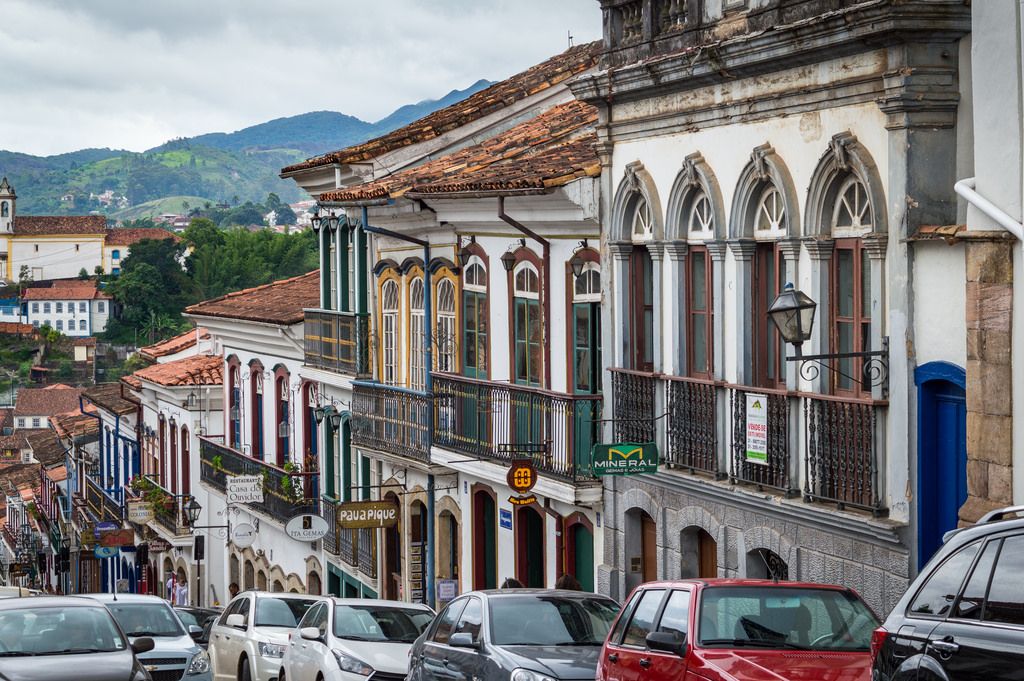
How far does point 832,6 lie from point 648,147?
4.59 m

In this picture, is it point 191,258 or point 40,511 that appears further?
point 191,258

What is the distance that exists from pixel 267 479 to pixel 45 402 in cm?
11788

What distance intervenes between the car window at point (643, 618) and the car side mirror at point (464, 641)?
1850 mm

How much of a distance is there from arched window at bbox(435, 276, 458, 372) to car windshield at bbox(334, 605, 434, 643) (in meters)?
8.20

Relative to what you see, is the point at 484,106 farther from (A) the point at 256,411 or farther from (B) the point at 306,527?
(A) the point at 256,411

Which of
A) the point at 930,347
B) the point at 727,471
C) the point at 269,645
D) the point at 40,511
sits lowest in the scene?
the point at 40,511

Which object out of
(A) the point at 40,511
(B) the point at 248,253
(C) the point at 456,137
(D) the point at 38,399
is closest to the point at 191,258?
(B) the point at 248,253

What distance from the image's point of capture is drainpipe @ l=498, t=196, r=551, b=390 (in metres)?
22.9

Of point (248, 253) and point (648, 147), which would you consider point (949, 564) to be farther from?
point (248, 253)

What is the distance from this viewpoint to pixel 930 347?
14875 millimetres

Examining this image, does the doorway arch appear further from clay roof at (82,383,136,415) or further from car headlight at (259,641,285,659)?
clay roof at (82,383,136,415)

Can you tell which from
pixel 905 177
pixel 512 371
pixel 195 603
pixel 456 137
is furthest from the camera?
pixel 195 603

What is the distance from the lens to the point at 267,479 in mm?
35688

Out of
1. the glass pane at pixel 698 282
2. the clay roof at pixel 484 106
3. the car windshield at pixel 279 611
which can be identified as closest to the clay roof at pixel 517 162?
the clay roof at pixel 484 106
